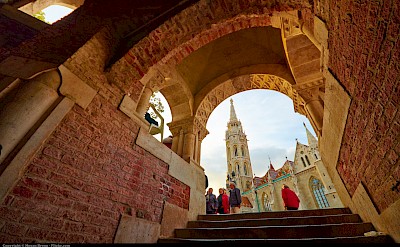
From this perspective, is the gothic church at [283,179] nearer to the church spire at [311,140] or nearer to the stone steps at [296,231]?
the church spire at [311,140]

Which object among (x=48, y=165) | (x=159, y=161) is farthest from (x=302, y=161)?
(x=48, y=165)

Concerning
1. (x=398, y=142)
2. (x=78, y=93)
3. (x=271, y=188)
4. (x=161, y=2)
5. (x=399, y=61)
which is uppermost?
(x=271, y=188)

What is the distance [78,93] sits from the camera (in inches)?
91.4

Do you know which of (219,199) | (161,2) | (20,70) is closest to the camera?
(20,70)

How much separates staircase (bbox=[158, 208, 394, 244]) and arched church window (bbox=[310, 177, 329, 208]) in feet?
86.4

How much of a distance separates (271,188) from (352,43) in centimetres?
3312

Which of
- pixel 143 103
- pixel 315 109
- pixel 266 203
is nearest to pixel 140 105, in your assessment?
pixel 143 103

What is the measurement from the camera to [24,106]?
5.90 ft

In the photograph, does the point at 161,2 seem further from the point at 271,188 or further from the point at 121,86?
the point at 271,188

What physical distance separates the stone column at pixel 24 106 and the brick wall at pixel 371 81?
2984 mm

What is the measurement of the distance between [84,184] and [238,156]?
3920 centimetres

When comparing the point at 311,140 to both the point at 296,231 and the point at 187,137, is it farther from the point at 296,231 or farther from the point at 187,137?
the point at 296,231

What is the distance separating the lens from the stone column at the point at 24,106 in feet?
5.34

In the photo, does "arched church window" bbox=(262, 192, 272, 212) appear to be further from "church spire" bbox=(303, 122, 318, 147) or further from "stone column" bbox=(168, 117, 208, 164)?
"stone column" bbox=(168, 117, 208, 164)
